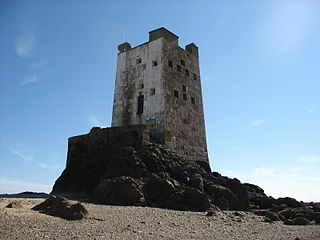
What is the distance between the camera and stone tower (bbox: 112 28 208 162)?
24.0m

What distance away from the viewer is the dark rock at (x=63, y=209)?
33.4 feet

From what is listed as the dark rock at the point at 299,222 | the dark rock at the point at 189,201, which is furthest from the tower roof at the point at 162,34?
the dark rock at the point at 299,222

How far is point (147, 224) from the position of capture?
10.4 meters

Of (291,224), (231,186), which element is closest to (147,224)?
(291,224)

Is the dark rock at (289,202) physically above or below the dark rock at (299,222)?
above

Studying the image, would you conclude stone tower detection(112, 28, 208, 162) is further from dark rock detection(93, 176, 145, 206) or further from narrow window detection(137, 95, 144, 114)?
dark rock detection(93, 176, 145, 206)

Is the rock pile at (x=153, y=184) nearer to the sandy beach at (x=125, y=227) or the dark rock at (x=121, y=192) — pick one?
the dark rock at (x=121, y=192)

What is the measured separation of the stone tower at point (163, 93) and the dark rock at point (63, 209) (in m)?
11.9

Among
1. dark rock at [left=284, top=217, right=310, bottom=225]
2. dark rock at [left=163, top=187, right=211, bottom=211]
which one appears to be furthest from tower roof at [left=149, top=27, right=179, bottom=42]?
dark rock at [left=284, top=217, right=310, bottom=225]

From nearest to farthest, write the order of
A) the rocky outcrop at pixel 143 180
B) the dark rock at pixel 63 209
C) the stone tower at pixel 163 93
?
the dark rock at pixel 63 209
the rocky outcrop at pixel 143 180
the stone tower at pixel 163 93

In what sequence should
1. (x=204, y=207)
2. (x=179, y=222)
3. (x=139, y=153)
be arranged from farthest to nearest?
(x=139, y=153) → (x=204, y=207) → (x=179, y=222)

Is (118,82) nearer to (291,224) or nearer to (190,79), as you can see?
(190,79)

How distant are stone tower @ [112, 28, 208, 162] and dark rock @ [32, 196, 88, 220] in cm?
1185

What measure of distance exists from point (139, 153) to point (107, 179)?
3355mm
